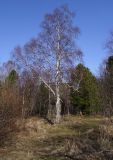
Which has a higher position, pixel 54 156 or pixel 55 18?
pixel 55 18

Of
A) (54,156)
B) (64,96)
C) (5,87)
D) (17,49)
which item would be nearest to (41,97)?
(64,96)

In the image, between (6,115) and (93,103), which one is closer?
(6,115)

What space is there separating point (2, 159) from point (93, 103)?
2804 centimetres

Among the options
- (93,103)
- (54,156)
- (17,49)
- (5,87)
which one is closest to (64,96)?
(93,103)

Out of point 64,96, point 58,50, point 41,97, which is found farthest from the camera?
point 41,97

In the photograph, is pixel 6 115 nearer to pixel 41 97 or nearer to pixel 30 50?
pixel 30 50

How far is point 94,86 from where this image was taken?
4000cm

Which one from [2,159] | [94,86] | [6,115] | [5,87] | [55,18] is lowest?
[2,159]

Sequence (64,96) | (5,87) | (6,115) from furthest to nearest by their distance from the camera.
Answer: (64,96) < (5,87) < (6,115)

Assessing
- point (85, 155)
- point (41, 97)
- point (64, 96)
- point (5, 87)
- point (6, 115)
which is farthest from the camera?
point (41, 97)

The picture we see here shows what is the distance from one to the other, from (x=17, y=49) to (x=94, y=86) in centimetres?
1238

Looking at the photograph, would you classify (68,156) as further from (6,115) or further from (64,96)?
(64,96)

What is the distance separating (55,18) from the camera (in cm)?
2998

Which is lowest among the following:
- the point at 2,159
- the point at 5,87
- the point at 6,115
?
the point at 2,159
